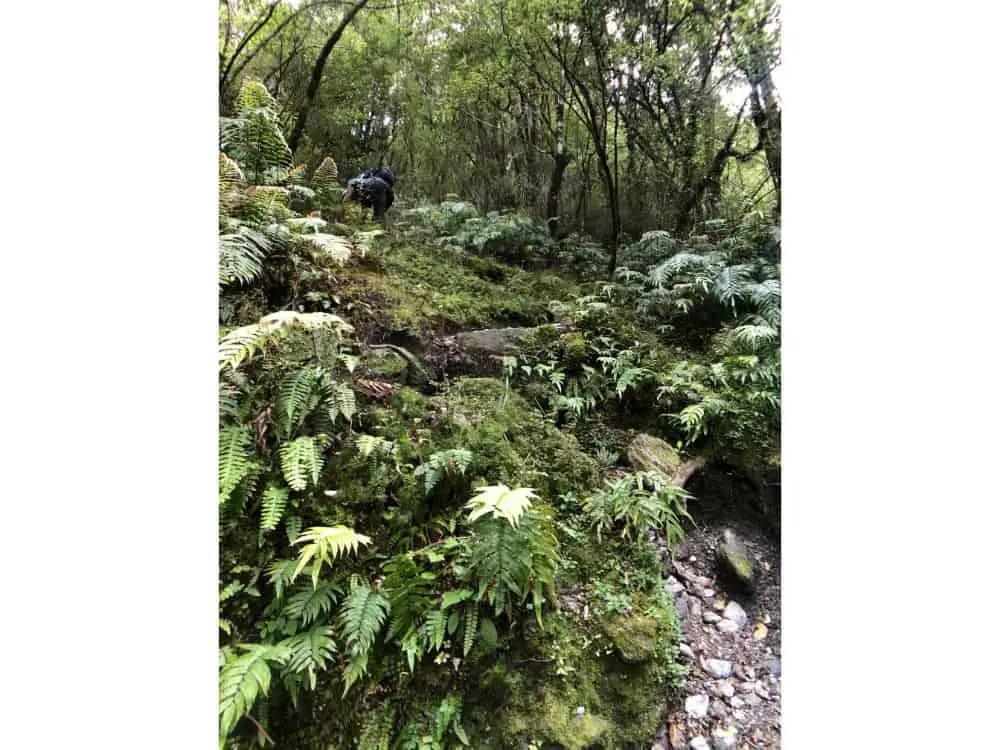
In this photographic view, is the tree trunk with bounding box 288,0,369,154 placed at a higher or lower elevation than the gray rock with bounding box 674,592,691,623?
higher

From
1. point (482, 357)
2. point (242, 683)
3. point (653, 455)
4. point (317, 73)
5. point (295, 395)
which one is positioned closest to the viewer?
point (242, 683)

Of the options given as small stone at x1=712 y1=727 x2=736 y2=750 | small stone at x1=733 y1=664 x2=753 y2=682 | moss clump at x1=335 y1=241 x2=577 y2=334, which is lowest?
small stone at x1=712 y1=727 x2=736 y2=750

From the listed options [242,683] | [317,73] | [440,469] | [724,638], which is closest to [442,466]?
[440,469]

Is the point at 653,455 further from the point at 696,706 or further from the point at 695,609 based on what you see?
the point at 696,706

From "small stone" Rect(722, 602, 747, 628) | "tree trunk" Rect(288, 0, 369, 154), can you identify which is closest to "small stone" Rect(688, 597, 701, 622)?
"small stone" Rect(722, 602, 747, 628)

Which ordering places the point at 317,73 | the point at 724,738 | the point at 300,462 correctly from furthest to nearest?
the point at 317,73
the point at 300,462
the point at 724,738

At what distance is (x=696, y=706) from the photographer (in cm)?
127

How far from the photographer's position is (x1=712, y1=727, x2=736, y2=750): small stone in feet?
3.97

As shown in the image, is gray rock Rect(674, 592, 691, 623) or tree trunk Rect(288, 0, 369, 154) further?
tree trunk Rect(288, 0, 369, 154)

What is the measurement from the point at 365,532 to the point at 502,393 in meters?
0.98

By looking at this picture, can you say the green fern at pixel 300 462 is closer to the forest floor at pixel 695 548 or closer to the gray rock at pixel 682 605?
the forest floor at pixel 695 548

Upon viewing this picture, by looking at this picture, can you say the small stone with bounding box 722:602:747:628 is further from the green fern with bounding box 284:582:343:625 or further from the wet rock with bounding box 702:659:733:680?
the green fern with bounding box 284:582:343:625

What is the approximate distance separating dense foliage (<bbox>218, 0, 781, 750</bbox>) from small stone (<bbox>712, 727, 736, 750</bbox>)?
197 millimetres

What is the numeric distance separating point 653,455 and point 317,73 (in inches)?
117
